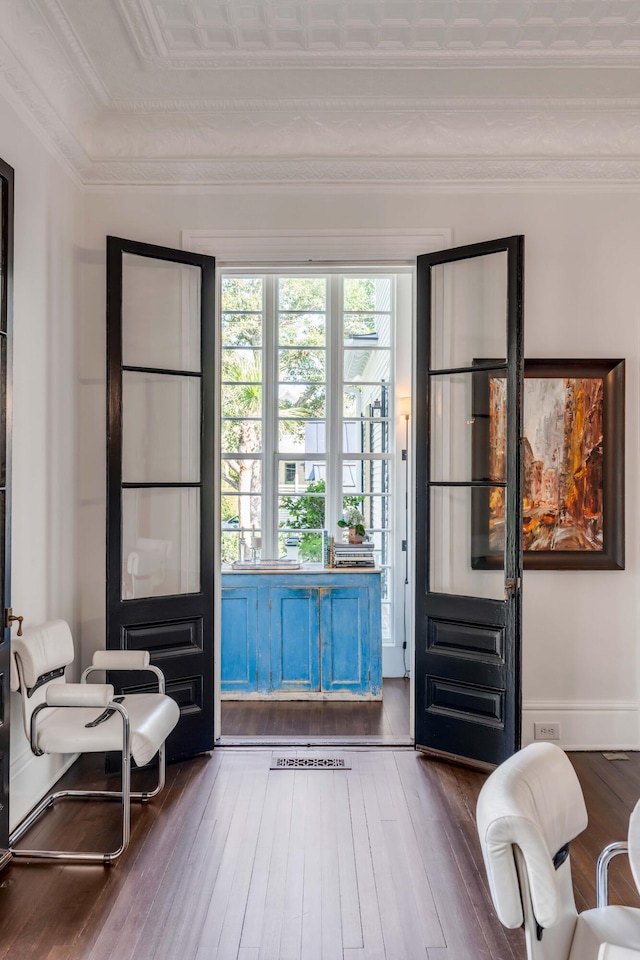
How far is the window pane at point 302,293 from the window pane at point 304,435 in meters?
0.94

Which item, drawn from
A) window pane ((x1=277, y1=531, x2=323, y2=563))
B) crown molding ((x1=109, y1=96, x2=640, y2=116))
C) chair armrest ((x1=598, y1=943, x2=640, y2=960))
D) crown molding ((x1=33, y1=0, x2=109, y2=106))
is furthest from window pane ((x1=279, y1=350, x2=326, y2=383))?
chair armrest ((x1=598, y1=943, x2=640, y2=960))

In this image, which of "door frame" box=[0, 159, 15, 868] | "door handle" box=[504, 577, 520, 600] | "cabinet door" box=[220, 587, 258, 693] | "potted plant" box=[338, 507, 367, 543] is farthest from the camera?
"potted plant" box=[338, 507, 367, 543]

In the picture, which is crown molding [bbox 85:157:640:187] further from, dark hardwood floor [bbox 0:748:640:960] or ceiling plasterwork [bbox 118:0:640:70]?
dark hardwood floor [bbox 0:748:640:960]

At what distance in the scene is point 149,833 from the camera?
2.93m

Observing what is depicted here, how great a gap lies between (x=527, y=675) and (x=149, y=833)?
2.23 meters

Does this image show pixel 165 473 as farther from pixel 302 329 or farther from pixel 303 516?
pixel 302 329

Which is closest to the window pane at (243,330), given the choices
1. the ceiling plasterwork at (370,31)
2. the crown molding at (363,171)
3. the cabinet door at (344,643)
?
the crown molding at (363,171)

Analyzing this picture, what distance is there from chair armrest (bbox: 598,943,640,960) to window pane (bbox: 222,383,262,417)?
4.56 meters

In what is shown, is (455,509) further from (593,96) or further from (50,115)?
(50,115)

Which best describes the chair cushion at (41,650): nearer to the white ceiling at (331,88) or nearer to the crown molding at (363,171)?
the white ceiling at (331,88)

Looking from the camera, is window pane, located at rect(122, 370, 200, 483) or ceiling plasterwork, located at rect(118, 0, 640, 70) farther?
window pane, located at rect(122, 370, 200, 483)

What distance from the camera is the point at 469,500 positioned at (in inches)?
147

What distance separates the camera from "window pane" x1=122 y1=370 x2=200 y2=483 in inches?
145

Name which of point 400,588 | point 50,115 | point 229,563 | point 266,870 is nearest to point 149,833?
point 266,870
